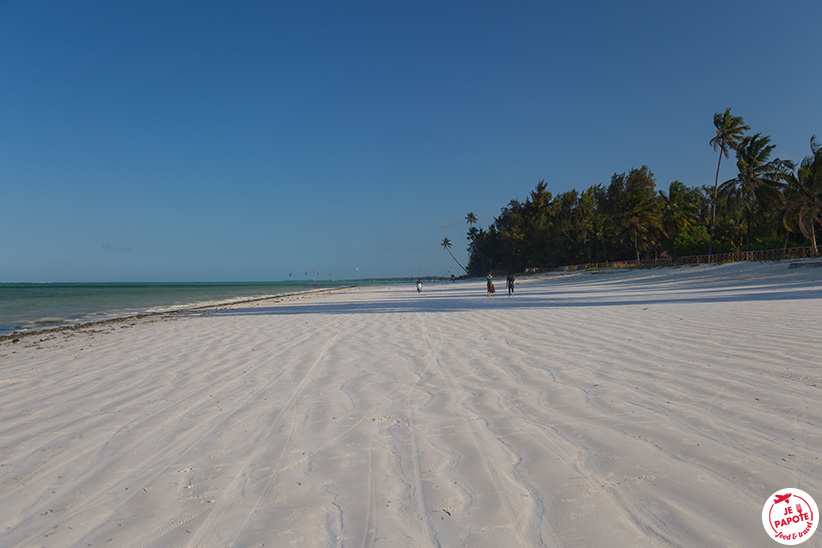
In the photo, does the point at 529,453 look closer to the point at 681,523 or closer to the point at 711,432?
the point at 681,523

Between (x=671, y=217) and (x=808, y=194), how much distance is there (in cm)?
2302

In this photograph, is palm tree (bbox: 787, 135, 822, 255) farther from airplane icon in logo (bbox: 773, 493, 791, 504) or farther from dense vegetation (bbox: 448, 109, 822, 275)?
airplane icon in logo (bbox: 773, 493, 791, 504)

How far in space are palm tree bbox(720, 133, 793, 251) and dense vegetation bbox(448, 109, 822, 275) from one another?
0.20 feet

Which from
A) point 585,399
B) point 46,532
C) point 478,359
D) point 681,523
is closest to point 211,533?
point 46,532

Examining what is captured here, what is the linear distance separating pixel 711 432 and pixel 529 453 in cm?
133

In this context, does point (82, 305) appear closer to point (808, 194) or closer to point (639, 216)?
point (808, 194)

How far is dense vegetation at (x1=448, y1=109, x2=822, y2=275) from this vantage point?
32.2 metres

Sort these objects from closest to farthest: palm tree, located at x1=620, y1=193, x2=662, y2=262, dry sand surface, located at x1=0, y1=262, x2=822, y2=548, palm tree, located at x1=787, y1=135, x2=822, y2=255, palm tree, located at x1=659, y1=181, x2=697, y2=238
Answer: dry sand surface, located at x1=0, y1=262, x2=822, y2=548 → palm tree, located at x1=787, y1=135, x2=822, y2=255 → palm tree, located at x1=620, y1=193, x2=662, y2=262 → palm tree, located at x1=659, y1=181, x2=697, y2=238

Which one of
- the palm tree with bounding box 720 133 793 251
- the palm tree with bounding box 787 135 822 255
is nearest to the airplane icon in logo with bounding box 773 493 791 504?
the palm tree with bounding box 787 135 822 255

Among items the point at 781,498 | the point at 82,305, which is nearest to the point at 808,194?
the point at 781,498

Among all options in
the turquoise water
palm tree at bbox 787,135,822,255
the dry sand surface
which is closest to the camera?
the dry sand surface

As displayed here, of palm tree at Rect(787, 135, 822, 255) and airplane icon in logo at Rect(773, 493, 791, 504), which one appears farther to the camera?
palm tree at Rect(787, 135, 822, 255)

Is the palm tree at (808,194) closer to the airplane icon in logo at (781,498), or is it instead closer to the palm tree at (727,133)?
the palm tree at (727,133)

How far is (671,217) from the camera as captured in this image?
168 ft
